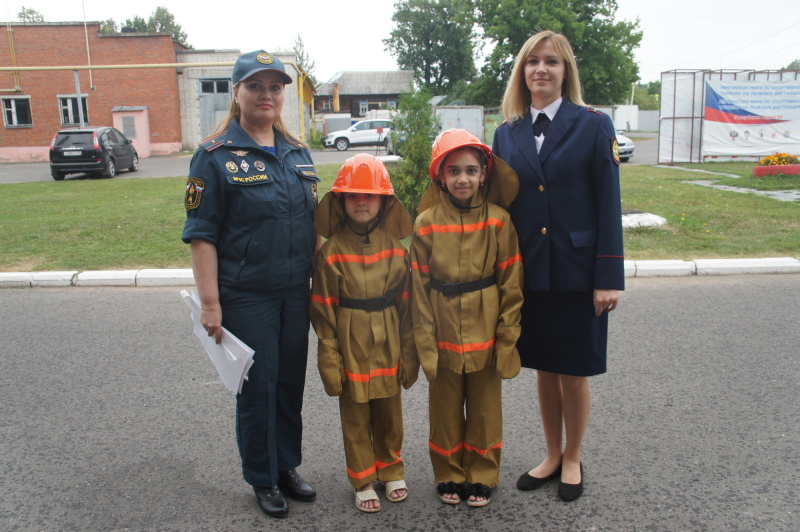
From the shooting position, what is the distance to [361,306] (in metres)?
2.71

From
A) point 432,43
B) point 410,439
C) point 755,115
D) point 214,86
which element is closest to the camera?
point 410,439

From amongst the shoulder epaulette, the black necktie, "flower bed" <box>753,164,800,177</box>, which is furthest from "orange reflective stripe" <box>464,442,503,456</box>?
"flower bed" <box>753,164,800,177</box>

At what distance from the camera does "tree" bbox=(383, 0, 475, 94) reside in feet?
221

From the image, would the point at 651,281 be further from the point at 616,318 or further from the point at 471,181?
the point at 471,181

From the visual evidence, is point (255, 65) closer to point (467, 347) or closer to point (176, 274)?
point (467, 347)

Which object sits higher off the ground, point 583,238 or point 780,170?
point 583,238

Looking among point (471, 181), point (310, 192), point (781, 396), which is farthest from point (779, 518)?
point (310, 192)

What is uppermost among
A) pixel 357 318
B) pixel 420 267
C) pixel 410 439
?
pixel 420 267

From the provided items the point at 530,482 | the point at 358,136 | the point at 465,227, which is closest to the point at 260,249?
the point at 465,227

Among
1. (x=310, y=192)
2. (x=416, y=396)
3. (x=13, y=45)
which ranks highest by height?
(x=13, y=45)

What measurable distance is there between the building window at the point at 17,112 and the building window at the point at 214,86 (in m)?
7.77

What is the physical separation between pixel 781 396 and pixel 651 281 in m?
2.94

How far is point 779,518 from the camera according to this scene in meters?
2.64

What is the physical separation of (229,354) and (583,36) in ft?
125
